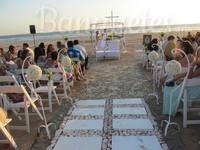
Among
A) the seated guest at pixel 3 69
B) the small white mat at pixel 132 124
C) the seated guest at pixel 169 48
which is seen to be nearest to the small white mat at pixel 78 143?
the small white mat at pixel 132 124

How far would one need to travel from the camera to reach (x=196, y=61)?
569 cm

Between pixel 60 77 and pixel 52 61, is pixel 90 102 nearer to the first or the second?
pixel 60 77

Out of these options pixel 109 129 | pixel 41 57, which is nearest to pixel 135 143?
pixel 109 129

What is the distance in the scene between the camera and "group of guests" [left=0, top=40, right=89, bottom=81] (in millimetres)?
8125

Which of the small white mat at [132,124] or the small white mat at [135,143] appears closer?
the small white mat at [135,143]

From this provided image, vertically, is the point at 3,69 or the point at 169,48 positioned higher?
the point at 169,48

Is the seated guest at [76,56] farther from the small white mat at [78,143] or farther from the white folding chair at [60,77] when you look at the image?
the small white mat at [78,143]

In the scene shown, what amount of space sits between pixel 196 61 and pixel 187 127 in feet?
3.82

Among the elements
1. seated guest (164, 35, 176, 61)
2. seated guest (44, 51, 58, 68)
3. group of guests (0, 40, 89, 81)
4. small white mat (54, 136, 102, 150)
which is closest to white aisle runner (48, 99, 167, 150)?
small white mat (54, 136, 102, 150)

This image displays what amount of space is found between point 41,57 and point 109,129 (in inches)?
168

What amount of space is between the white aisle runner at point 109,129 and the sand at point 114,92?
0.62 feet

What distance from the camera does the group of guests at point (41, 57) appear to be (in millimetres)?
8125

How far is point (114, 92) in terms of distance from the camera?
26.3 feet

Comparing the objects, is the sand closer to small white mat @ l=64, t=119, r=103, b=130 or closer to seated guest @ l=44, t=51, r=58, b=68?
small white mat @ l=64, t=119, r=103, b=130
